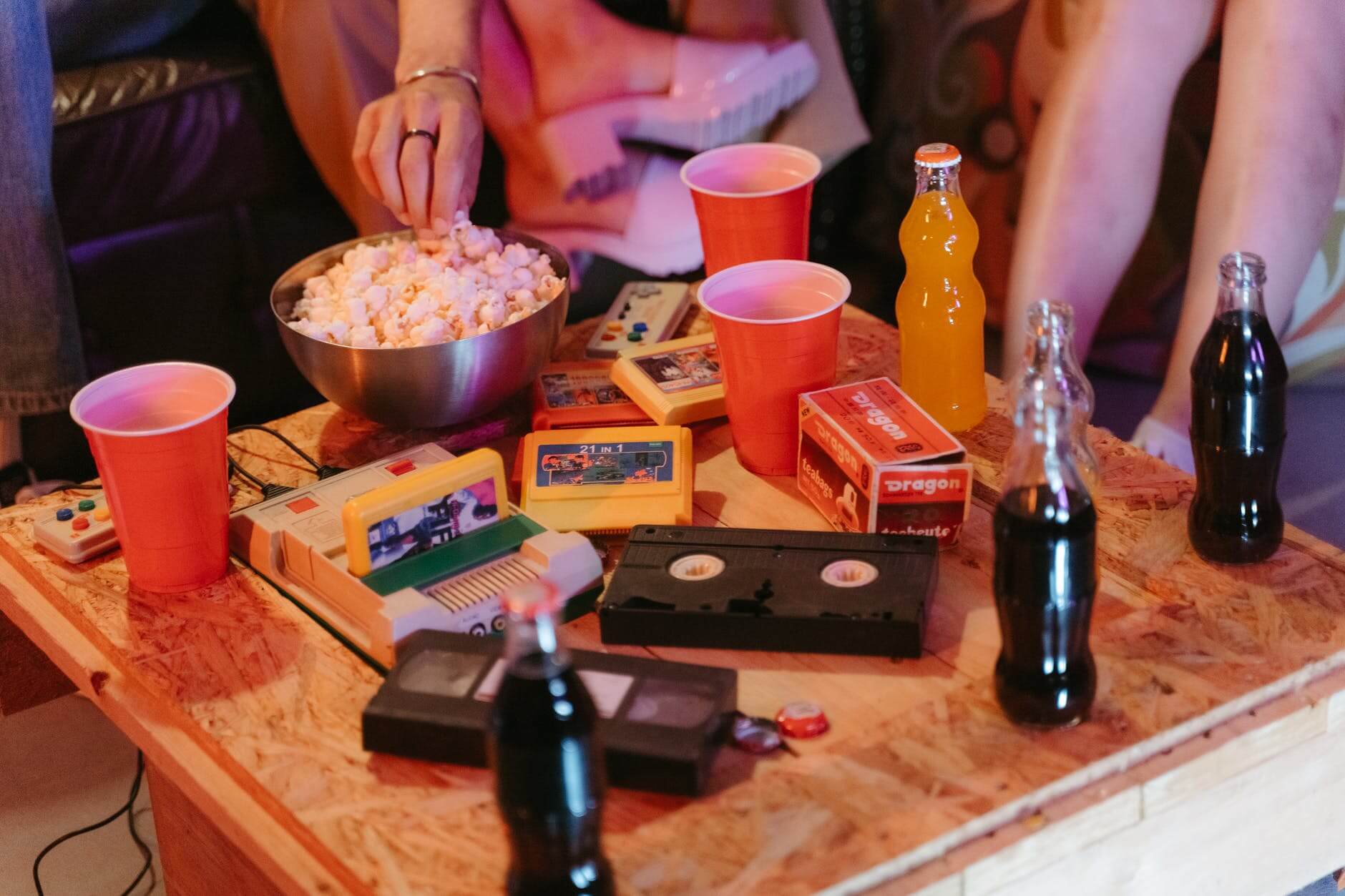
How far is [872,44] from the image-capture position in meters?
2.43

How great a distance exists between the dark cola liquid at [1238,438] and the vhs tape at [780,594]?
22cm

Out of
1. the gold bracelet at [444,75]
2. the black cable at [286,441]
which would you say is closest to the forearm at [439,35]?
the gold bracelet at [444,75]

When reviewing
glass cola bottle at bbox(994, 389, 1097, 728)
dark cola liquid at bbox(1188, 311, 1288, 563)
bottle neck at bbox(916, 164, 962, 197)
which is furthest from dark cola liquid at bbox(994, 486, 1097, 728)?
bottle neck at bbox(916, 164, 962, 197)

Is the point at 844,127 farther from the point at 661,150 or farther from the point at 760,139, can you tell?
the point at 661,150

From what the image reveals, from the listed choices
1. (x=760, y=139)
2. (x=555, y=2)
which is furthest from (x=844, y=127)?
(x=555, y=2)

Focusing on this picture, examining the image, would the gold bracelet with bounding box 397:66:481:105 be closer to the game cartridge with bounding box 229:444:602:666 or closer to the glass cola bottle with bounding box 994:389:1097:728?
the game cartridge with bounding box 229:444:602:666

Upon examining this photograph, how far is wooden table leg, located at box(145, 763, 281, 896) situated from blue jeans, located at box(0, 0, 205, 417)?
86 centimetres

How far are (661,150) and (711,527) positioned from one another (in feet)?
4.58

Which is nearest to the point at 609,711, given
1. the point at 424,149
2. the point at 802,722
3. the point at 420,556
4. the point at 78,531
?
the point at 802,722

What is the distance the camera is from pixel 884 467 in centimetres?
A: 107

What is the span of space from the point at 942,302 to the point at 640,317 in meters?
0.41

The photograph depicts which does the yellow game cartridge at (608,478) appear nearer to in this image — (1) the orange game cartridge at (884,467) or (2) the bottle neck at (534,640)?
(1) the orange game cartridge at (884,467)

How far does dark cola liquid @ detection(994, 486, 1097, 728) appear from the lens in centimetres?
84

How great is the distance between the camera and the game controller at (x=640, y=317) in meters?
1.50
